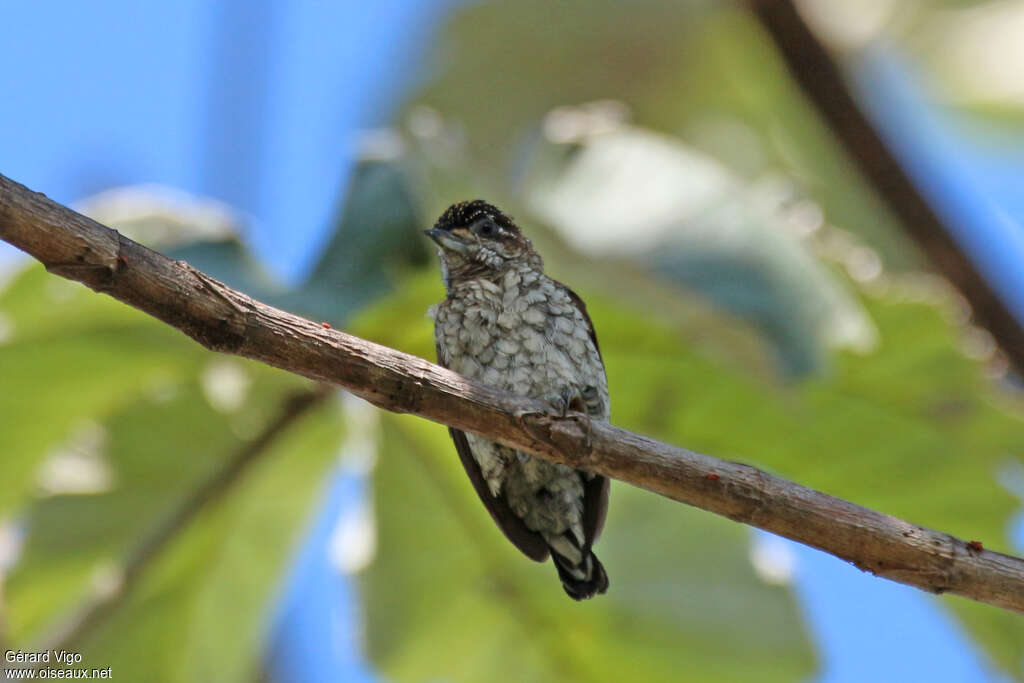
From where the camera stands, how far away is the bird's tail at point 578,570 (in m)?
3.64

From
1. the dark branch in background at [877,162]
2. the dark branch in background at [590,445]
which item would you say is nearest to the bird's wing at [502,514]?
the dark branch in background at [590,445]

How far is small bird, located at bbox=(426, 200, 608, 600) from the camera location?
385cm

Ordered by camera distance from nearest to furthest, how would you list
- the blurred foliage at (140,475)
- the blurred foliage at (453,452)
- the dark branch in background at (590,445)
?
1. the dark branch in background at (590,445)
2. the blurred foliage at (453,452)
3. the blurred foliage at (140,475)

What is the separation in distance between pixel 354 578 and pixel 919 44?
9.73ft

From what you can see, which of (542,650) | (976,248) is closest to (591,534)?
(542,650)

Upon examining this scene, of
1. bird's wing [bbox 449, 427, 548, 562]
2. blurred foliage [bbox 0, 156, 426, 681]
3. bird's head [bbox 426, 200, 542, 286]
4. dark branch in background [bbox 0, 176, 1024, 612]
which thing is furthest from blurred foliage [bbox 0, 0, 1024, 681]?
dark branch in background [bbox 0, 176, 1024, 612]

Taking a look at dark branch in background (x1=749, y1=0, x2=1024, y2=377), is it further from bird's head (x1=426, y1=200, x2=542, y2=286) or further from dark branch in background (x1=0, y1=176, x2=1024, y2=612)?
bird's head (x1=426, y1=200, x2=542, y2=286)

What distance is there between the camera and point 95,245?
7.66 feet

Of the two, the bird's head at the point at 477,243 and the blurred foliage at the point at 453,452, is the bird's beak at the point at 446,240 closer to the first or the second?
the bird's head at the point at 477,243

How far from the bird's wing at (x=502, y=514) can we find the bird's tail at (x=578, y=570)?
2.8 inches

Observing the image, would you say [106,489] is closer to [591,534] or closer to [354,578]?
[354,578]

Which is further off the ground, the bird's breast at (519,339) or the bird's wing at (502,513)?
the bird's breast at (519,339)

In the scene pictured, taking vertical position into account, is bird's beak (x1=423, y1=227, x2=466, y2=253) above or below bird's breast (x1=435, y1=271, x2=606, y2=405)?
above

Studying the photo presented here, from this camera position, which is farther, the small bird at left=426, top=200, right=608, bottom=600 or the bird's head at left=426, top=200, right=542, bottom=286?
the bird's head at left=426, top=200, right=542, bottom=286
